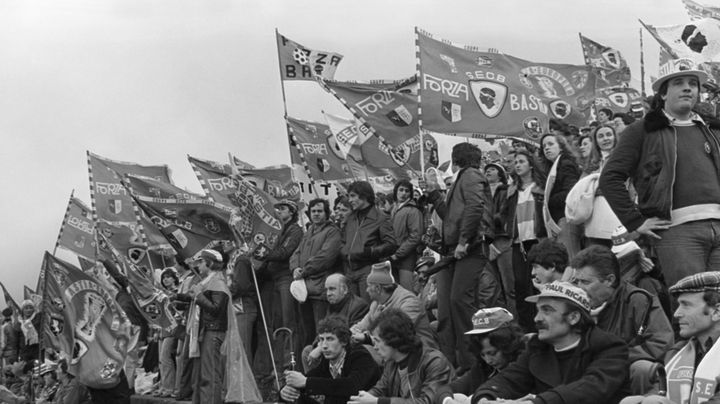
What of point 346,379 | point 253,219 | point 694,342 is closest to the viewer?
point 694,342

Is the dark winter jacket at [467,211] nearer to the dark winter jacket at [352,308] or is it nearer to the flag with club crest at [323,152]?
the dark winter jacket at [352,308]

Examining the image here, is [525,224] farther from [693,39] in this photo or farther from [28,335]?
[28,335]

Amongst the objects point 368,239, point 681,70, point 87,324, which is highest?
point 681,70

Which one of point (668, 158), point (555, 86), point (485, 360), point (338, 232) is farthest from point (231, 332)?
point (668, 158)

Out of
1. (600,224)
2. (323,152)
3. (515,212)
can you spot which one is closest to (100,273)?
(323,152)

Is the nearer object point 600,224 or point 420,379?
point 420,379

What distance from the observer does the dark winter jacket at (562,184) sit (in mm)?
11070

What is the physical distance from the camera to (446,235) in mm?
12102

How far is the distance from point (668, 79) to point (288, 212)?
27.9ft

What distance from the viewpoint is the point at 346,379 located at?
35.2 feet

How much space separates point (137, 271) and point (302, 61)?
4338 millimetres

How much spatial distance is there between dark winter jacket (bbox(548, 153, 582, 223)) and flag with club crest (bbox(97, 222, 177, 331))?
Result: 8.36 meters

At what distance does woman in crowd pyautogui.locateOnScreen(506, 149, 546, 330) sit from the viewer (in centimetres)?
1167

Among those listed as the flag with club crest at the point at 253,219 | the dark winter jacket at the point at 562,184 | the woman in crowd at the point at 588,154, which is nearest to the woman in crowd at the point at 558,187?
the dark winter jacket at the point at 562,184
